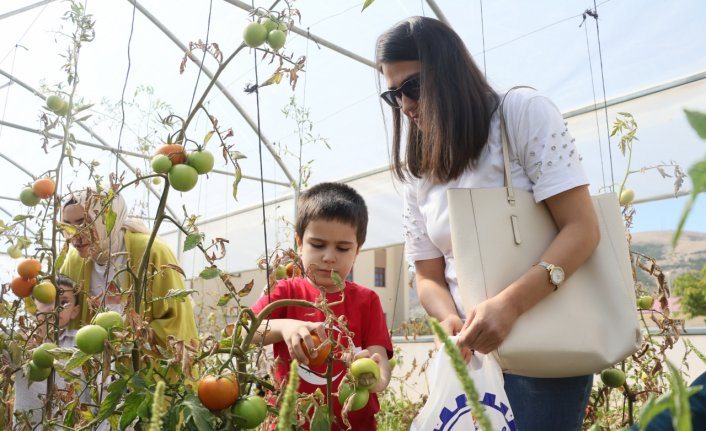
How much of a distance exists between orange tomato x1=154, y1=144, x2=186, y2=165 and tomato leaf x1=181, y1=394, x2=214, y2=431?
32 cm

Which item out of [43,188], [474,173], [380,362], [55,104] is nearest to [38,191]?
[43,188]

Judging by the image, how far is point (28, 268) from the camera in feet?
3.59

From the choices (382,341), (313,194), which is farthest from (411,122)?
(382,341)

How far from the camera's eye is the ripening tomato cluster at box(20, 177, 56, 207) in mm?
1199

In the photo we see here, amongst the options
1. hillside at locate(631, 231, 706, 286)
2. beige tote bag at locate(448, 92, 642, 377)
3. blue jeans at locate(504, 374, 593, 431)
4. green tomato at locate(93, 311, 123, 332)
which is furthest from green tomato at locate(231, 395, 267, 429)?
hillside at locate(631, 231, 706, 286)

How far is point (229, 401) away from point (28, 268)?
2.10ft

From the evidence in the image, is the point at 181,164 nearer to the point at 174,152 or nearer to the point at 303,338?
the point at 174,152

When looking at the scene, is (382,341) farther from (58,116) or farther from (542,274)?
(58,116)

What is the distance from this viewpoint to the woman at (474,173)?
3.23 feet

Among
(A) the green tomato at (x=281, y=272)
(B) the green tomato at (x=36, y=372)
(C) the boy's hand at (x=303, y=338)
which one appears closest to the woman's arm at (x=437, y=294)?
(C) the boy's hand at (x=303, y=338)

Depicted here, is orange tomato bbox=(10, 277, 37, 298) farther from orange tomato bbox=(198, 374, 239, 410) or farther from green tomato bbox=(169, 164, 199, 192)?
orange tomato bbox=(198, 374, 239, 410)

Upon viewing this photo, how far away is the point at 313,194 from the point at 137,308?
0.81 metres

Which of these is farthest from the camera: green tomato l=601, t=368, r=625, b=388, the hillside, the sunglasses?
the hillside

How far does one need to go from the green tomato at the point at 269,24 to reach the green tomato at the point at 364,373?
0.50 m
